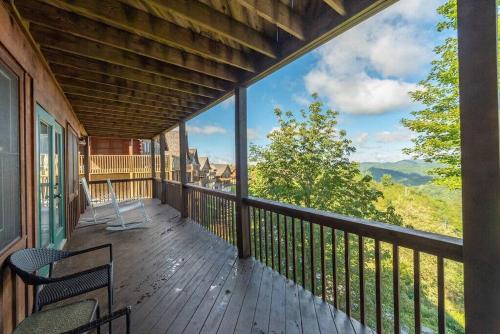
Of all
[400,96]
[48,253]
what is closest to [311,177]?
[400,96]

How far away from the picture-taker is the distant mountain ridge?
23.4ft

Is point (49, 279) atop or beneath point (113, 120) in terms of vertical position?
beneath

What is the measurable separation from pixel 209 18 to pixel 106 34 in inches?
42.2

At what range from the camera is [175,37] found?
7.44ft

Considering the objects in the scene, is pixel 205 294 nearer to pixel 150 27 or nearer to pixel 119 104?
pixel 150 27

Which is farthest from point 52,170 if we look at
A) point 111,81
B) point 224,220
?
point 224,220

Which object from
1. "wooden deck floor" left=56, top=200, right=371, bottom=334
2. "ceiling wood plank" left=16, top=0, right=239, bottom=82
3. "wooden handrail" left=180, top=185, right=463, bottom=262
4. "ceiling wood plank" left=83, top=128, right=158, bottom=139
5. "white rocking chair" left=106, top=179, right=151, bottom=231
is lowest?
"wooden deck floor" left=56, top=200, right=371, bottom=334

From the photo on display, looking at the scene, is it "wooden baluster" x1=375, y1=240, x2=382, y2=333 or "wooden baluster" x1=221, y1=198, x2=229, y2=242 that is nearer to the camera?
"wooden baluster" x1=375, y1=240, x2=382, y2=333

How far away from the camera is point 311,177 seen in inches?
415

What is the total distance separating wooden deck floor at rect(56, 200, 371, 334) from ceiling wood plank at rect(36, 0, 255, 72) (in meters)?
2.50

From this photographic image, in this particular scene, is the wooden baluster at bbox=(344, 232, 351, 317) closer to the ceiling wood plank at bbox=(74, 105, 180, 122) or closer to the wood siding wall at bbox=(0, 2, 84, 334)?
the wood siding wall at bbox=(0, 2, 84, 334)

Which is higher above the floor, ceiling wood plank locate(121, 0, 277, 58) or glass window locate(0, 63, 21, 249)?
ceiling wood plank locate(121, 0, 277, 58)

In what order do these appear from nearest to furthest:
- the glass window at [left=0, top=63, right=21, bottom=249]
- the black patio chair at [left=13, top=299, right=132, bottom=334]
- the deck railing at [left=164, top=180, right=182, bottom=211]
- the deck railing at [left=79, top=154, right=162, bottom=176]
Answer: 1. the black patio chair at [left=13, top=299, right=132, bottom=334]
2. the glass window at [left=0, top=63, right=21, bottom=249]
3. the deck railing at [left=164, top=180, right=182, bottom=211]
4. the deck railing at [left=79, top=154, right=162, bottom=176]

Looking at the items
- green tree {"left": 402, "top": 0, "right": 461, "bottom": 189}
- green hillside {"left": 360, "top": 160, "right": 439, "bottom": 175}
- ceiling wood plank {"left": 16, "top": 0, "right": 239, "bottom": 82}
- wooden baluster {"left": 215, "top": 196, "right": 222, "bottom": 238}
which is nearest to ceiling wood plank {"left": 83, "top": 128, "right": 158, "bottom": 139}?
wooden baluster {"left": 215, "top": 196, "right": 222, "bottom": 238}
